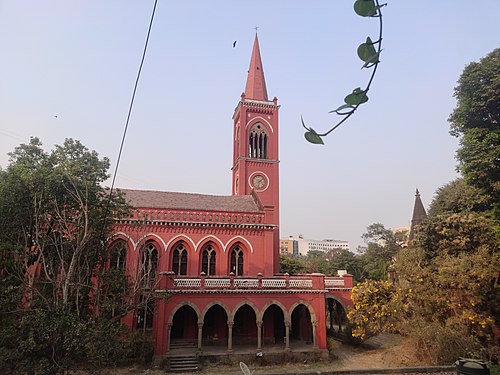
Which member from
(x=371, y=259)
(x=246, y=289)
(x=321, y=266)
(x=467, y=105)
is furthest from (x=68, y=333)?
(x=321, y=266)

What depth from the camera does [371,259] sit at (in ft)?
135

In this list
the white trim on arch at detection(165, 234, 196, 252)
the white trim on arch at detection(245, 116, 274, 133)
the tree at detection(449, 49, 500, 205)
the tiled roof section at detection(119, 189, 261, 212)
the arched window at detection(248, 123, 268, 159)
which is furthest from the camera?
the white trim on arch at detection(245, 116, 274, 133)

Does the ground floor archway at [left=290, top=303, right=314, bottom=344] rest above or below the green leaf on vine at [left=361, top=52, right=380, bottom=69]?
below

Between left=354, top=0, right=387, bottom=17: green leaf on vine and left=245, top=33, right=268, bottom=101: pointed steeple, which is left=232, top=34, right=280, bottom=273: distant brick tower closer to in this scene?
left=245, top=33, right=268, bottom=101: pointed steeple

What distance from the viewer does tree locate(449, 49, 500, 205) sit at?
18484 mm

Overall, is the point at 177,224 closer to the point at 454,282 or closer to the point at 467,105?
the point at 454,282

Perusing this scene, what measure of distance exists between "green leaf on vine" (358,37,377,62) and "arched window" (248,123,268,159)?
29.4m

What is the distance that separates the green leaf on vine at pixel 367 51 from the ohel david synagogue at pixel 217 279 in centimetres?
1724

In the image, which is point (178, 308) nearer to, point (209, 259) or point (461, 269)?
point (209, 259)

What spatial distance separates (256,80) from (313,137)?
3292cm

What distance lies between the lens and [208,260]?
23531 millimetres

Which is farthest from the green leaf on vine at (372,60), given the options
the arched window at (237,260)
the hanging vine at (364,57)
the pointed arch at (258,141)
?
the pointed arch at (258,141)

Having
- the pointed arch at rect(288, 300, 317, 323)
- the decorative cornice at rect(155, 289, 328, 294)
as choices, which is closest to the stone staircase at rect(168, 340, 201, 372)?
the decorative cornice at rect(155, 289, 328, 294)

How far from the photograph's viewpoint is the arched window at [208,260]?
23469mm
